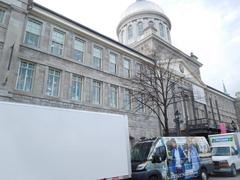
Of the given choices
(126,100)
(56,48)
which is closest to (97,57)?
(56,48)

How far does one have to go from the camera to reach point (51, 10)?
1530 cm

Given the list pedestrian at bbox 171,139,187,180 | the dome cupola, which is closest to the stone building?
pedestrian at bbox 171,139,187,180

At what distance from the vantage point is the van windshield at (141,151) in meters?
8.30

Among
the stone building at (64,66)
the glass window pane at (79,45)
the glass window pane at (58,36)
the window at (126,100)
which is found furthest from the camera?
the window at (126,100)

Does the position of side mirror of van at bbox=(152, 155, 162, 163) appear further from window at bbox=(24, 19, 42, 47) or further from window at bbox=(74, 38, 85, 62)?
window at bbox=(24, 19, 42, 47)

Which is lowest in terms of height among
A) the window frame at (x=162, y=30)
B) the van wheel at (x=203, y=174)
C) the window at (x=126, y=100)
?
the van wheel at (x=203, y=174)

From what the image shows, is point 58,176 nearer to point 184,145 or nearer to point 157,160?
point 157,160

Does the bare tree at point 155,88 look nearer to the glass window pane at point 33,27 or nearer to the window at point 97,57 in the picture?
the window at point 97,57

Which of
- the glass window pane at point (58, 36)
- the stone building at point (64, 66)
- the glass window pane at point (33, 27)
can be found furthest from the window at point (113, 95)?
the glass window pane at point (33, 27)

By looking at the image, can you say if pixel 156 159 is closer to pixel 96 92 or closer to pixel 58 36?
pixel 96 92

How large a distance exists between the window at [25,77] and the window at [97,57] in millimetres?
5915

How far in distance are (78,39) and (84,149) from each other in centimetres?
1366

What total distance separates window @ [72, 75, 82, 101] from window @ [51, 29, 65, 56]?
2414 mm

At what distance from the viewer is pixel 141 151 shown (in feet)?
28.6
